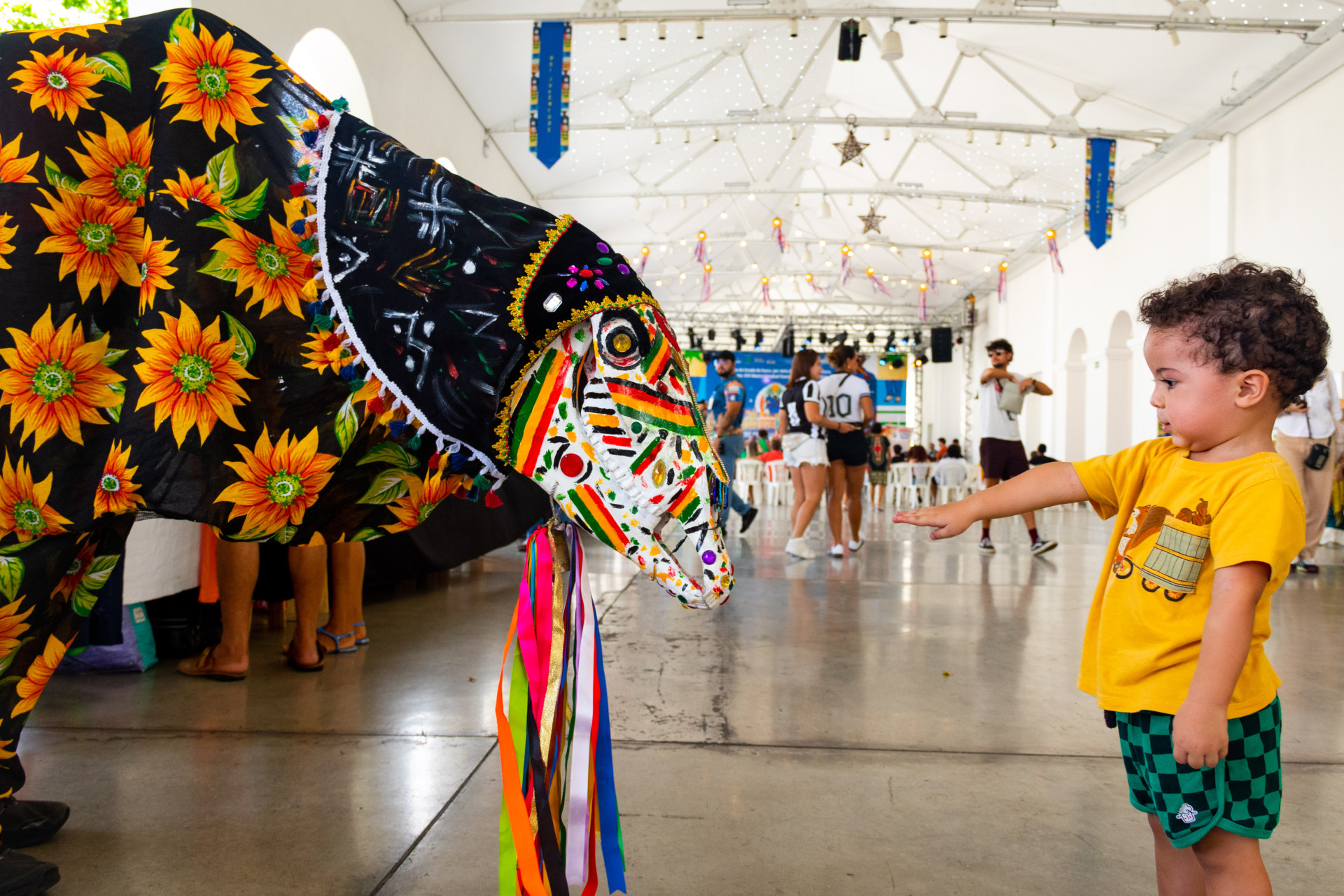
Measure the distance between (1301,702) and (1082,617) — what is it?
3.79 ft

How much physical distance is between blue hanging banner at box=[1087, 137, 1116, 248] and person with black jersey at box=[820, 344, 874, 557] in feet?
17.0

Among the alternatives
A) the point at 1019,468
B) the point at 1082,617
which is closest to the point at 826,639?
the point at 1082,617

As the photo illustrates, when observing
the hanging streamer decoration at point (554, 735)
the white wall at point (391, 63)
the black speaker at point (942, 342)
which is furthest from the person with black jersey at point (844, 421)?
the black speaker at point (942, 342)

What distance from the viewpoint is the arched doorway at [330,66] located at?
5.17 m

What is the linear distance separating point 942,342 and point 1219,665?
18359mm

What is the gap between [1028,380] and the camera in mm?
5684

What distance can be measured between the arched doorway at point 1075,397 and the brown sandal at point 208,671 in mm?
13600

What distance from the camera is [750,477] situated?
11.2 metres

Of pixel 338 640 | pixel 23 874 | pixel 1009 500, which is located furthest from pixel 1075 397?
pixel 23 874

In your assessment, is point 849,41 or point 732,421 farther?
point 849,41

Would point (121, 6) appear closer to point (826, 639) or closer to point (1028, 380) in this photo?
point (826, 639)

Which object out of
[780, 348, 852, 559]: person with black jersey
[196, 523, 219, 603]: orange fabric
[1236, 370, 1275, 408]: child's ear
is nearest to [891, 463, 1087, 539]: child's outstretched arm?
[1236, 370, 1275, 408]: child's ear

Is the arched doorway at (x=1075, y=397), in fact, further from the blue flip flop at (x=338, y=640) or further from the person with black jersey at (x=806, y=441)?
the blue flip flop at (x=338, y=640)

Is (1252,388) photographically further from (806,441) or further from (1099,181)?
(1099,181)
